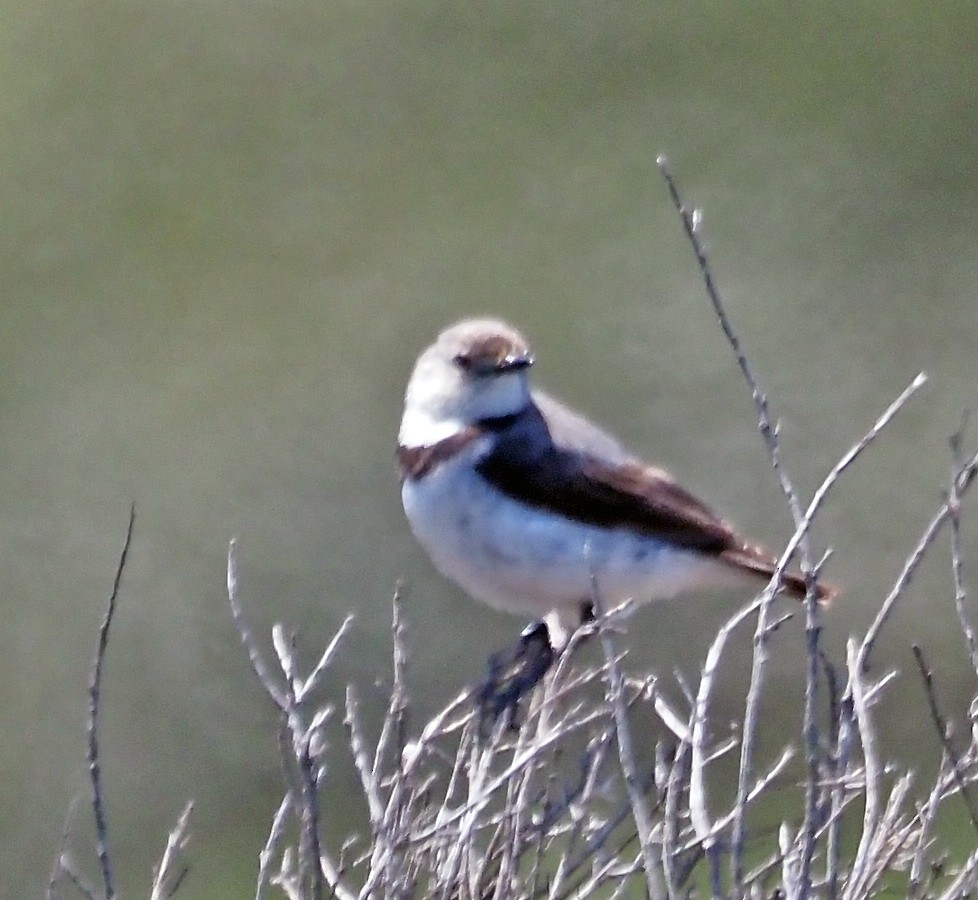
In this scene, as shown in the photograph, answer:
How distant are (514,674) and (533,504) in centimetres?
56

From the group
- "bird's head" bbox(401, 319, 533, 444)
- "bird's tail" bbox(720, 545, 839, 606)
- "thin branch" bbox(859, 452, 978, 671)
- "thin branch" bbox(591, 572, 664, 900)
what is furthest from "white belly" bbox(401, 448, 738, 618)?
"thin branch" bbox(591, 572, 664, 900)

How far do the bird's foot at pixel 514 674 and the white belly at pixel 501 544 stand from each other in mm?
87

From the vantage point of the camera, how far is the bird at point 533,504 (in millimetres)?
4922

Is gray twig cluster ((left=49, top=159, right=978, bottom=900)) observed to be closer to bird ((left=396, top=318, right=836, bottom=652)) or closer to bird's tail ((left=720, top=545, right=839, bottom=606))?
bird ((left=396, top=318, right=836, bottom=652))

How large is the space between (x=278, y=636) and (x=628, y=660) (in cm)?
483

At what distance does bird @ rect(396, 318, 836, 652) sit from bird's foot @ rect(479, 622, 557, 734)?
0.11 ft

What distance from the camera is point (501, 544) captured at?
16.1 feet

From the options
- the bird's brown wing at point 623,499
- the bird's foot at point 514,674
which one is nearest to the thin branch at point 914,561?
the bird's foot at point 514,674

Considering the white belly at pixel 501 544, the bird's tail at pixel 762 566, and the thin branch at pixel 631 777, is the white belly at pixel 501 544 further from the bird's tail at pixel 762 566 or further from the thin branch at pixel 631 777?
the thin branch at pixel 631 777

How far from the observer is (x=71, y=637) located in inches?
375

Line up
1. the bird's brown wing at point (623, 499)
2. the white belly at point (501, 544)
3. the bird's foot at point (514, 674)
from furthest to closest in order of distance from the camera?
the bird's brown wing at point (623, 499)
the white belly at point (501, 544)
the bird's foot at point (514, 674)

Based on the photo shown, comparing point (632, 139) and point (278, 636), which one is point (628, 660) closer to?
point (632, 139)

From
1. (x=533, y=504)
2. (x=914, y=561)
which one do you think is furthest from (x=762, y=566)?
(x=914, y=561)

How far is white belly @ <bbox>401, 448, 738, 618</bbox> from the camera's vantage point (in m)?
4.90
